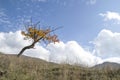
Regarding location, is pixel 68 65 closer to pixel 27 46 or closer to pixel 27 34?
pixel 27 46

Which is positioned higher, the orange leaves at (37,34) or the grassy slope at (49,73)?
the orange leaves at (37,34)

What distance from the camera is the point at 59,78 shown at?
16312 mm

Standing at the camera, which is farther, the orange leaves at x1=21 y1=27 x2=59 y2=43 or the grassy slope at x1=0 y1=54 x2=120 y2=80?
the orange leaves at x1=21 y1=27 x2=59 y2=43

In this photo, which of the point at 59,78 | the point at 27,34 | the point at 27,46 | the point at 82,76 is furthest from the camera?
the point at 27,34

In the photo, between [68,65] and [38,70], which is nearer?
[38,70]

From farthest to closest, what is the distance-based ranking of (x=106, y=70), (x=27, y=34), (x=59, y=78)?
(x=27, y=34) < (x=106, y=70) < (x=59, y=78)

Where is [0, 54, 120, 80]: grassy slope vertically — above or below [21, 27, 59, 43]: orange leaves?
below

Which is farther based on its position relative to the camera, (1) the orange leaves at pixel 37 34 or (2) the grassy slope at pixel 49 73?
(1) the orange leaves at pixel 37 34

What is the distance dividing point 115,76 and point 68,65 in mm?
4439

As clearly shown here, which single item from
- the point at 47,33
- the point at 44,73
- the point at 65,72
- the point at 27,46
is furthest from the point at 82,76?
the point at 47,33

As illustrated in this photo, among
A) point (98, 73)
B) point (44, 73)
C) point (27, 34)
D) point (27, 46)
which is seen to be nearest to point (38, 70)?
point (44, 73)

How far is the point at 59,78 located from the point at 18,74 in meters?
2.41

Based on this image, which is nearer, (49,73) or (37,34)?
(49,73)

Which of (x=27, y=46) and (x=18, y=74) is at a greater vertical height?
(x=27, y=46)
